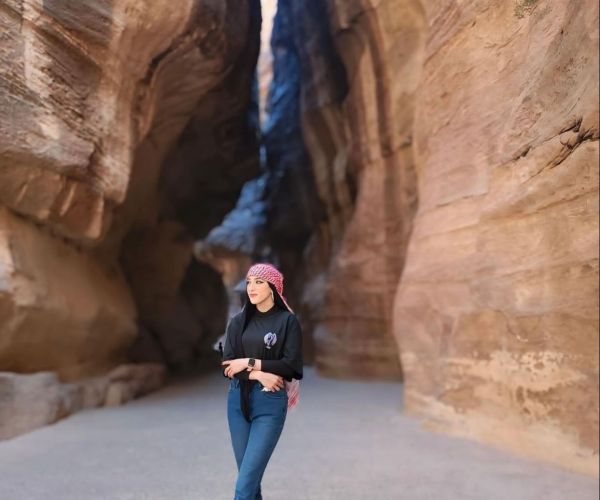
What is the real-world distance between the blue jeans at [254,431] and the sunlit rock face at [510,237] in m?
3.06

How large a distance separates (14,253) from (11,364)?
4.00 ft

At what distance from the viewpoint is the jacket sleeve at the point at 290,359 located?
2.28 m

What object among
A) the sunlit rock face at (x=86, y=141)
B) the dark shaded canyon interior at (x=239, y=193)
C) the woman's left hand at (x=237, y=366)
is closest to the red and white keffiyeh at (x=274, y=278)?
the woman's left hand at (x=237, y=366)

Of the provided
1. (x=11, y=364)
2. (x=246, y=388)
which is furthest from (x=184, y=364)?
(x=246, y=388)

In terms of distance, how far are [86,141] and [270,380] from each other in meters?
4.78

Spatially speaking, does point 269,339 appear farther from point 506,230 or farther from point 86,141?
point 86,141

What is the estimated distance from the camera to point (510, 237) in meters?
4.86

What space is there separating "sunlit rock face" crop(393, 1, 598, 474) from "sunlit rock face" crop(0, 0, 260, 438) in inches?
154

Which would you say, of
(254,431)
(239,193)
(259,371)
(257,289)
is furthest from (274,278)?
(239,193)

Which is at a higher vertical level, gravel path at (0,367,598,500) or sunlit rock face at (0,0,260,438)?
sunlit rock face at (0,0,260,438)

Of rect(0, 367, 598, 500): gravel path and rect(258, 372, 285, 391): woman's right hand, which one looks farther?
rect(0, 367, 598, 500): gravel path

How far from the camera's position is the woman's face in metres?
2.38

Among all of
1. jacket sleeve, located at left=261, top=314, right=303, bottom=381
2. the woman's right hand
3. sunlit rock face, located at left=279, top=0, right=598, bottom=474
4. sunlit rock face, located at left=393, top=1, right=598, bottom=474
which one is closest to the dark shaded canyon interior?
sunlit rock face, located at left=279, top=0, right=598, bottom=474

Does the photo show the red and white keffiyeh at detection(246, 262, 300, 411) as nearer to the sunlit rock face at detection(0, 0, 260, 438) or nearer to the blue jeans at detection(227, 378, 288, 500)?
the blue jeans at detection(227, 378, 288, 500)
